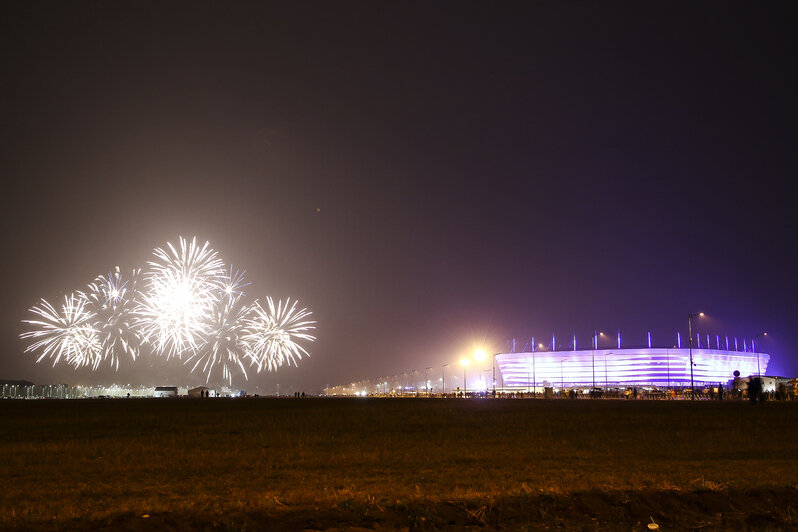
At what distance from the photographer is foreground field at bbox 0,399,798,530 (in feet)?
35.6

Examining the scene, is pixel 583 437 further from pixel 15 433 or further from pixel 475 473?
pixel 15 433

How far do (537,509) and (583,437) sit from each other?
11.3m

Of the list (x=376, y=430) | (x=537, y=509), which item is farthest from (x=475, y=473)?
(x=376, y=430)

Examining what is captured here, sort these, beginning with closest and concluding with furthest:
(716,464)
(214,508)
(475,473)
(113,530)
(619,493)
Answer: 1. (113,530)
2. (214,508)
3. (619,493)
4. (475,473)
5. (716,464)

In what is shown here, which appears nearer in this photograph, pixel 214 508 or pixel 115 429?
pixel 214 508

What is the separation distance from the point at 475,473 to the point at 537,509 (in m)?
2.91

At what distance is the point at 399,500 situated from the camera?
11438 millimetres

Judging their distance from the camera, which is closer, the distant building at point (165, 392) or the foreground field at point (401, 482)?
the foreground field at point (401, 482)

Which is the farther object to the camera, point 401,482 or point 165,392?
point 165,392

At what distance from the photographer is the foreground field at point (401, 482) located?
10.9 m

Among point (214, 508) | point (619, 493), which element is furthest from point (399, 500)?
point (619, 493)

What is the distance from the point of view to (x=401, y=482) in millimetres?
13195

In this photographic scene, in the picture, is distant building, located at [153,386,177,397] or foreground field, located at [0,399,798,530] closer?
foreground field, located at [0,399,798,530]

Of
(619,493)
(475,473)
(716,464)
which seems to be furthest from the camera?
(716,464)
